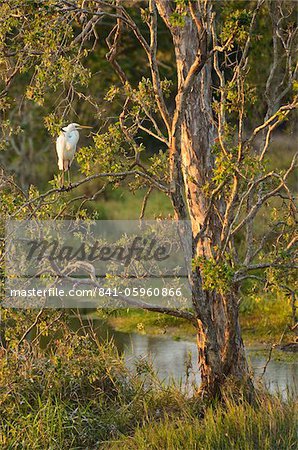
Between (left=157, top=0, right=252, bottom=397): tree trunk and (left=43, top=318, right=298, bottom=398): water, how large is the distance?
55.9 inches

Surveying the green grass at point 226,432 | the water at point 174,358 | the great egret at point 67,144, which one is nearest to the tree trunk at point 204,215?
the green grass at point 226,432

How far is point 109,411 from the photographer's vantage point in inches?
286

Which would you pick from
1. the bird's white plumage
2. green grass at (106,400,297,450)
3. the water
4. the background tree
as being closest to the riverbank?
the water

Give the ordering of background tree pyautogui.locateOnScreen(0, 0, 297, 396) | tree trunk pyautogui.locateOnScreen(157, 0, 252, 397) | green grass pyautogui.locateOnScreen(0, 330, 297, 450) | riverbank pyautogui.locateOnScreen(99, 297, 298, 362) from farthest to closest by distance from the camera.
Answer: riverbank pyautogui.locateOnScreen(99, 297, 298, 362) < tree trunk pyautogui.locateOnScreen(157, 0, 252, 397) < green grass pyautogui.locateOnScreen(0, 330, 297, 450) < background tree pyautogui.locateOnScreen(0, 0, 297, 396)

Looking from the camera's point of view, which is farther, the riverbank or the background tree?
the riverbank

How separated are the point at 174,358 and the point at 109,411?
11.8 feet

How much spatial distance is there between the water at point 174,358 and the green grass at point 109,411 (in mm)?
1556

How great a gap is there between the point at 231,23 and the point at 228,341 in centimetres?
240

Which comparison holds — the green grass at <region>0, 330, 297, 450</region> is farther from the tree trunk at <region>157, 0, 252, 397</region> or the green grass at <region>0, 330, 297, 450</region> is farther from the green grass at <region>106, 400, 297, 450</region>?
the tree trunk at <region>157, 0, 252, 397</region>

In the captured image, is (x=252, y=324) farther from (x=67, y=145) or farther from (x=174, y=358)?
(x=67, y=145)

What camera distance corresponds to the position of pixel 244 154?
677cm

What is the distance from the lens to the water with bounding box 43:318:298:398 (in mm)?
9508

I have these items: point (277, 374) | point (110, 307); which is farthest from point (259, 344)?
point (110, 307)

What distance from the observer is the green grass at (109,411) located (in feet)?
21.9
